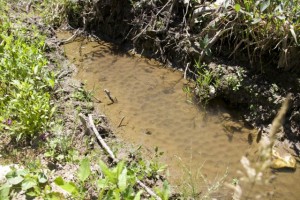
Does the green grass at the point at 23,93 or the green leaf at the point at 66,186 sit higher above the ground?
the green grass at the point at 23,93

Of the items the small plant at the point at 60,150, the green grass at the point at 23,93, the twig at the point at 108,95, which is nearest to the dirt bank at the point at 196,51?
the twig at the point at 108,95

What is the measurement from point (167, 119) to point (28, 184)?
1961 mm

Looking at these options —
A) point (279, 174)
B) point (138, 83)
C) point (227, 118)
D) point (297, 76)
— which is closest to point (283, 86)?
point (297, 76)

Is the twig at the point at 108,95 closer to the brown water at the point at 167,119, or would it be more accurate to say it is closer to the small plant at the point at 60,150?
Answer: the brown water at the point at 167,119

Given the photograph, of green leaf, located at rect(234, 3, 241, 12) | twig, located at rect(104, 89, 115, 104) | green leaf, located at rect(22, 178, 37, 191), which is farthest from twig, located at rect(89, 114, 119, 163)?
green leaf, located at rect(234, 3, 241, 12)

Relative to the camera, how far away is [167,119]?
4344 millimetres

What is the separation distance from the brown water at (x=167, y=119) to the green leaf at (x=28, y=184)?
1313 mm

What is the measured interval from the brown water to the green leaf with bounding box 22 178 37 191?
131cm

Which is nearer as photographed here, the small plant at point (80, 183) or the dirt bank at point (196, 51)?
the small plant at point (80, 183)

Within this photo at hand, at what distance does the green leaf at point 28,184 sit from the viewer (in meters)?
2.82

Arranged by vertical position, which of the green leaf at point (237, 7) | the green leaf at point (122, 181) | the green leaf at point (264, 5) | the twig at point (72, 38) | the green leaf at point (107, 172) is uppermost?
the green leaf at point (264, 5)

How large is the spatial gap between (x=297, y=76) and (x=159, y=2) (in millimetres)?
2236

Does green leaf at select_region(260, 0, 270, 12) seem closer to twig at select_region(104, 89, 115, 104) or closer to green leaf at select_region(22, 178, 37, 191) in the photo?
twig at select_region(104, 89, 115, 104)

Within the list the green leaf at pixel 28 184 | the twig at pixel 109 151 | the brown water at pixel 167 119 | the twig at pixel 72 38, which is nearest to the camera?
the green leaf at pixel 28 184
